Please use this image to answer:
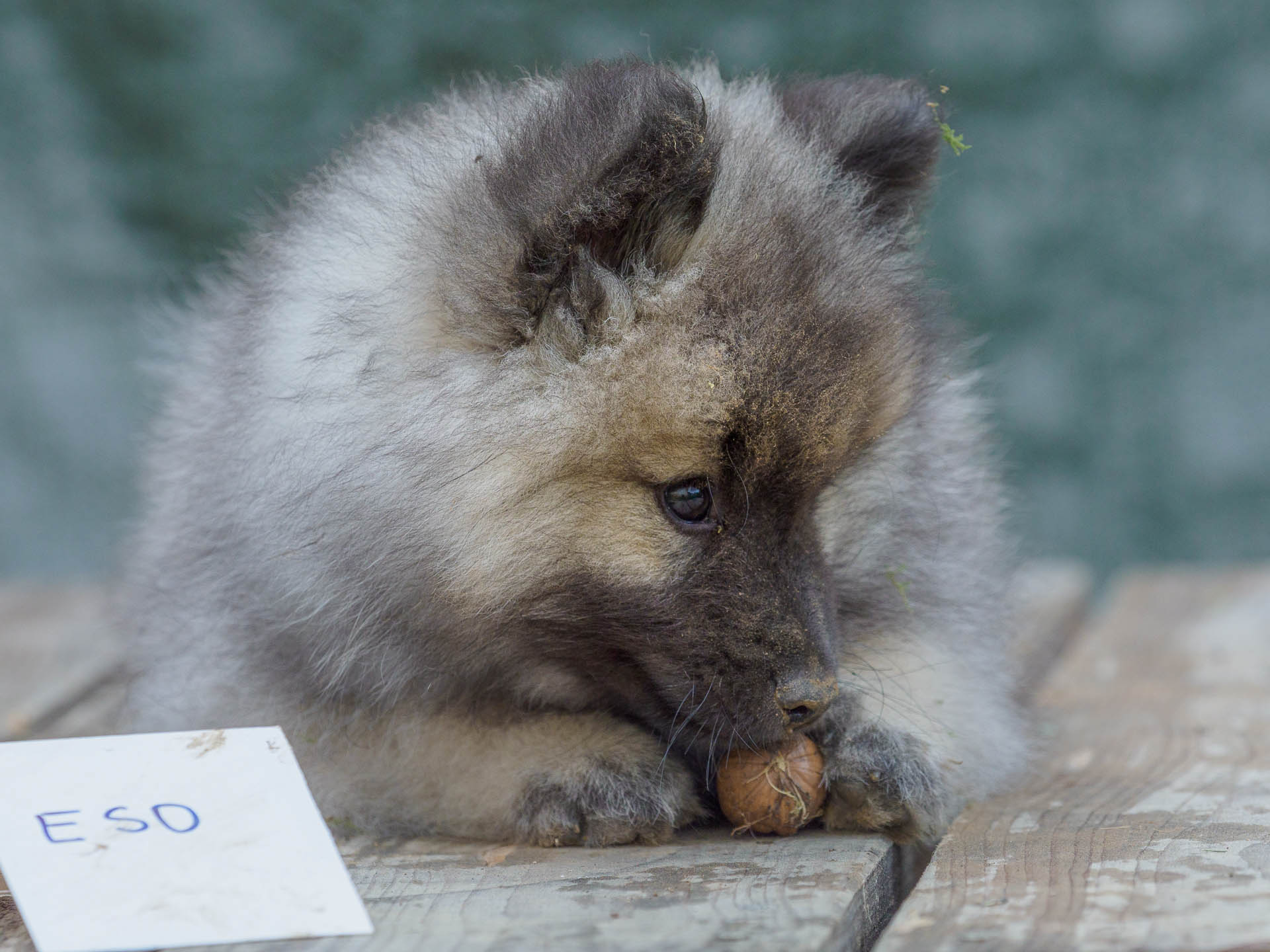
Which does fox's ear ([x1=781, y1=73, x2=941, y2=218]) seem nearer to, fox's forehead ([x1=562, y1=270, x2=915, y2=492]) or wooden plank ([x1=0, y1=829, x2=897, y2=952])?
fox's forehead ([x1=562, y1=270, x2=915, y2=492])

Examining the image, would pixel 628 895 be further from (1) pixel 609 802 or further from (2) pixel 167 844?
(2) pixel 167 844

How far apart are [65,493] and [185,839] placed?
448 centimetres

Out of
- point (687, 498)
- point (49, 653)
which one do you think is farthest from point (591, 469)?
point (49, 653)

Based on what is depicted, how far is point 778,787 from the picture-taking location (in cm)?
222

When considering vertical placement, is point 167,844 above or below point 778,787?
above

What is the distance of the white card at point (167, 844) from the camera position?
1.72 meters

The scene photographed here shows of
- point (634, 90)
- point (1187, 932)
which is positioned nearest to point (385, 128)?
point (634, 90)

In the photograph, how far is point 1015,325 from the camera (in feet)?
18.9

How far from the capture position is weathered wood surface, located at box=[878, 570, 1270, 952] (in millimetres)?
1638

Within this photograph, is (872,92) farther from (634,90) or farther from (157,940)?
(157,940)

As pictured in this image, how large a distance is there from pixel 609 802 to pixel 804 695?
380 millimetres

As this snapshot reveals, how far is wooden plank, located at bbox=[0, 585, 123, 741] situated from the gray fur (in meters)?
0.84

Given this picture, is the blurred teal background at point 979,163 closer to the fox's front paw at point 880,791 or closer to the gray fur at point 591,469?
the gray fur at point 591,469

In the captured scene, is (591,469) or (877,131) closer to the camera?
(591,469)
